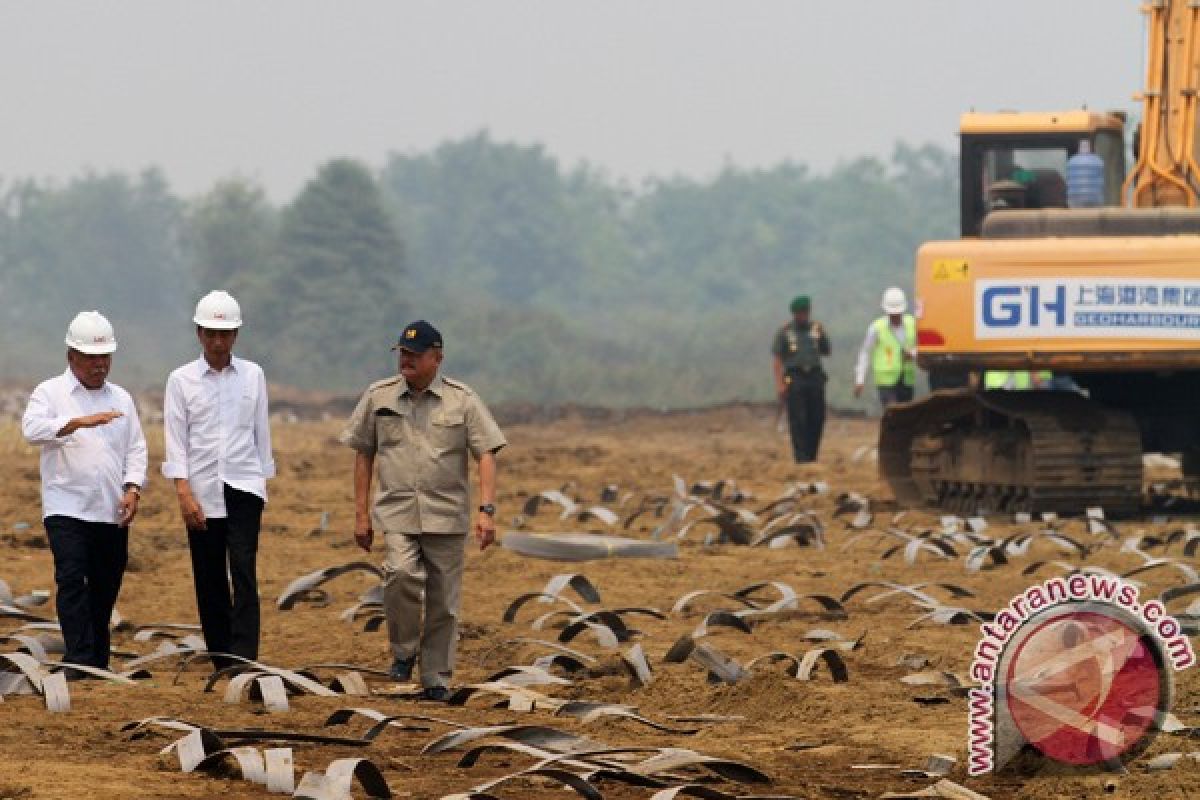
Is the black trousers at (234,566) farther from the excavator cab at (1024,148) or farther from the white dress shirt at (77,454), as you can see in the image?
the excavator cab at (1024,148)

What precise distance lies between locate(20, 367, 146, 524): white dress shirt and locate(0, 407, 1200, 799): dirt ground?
80cm

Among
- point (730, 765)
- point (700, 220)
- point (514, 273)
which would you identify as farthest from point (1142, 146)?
point (700, 220)

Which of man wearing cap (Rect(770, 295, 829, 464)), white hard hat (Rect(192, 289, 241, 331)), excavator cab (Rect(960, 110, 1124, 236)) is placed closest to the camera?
white hard hat (Rect(192, 289, 241, 331))

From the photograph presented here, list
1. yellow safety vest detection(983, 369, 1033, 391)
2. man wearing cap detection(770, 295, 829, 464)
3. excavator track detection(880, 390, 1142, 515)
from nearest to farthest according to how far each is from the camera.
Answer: excavator track detection(880, 390, 1142, 515)
yellow safety vest detection(983, 369, 1033, 391)
man wearing cap detection(770, 295, 829, 464)

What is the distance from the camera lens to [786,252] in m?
119

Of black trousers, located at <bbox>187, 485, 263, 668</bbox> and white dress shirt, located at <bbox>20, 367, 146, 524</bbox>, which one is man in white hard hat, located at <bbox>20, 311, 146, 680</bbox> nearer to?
white dress shirt, located at <bbox>20, 367, 146, 524</bbox>

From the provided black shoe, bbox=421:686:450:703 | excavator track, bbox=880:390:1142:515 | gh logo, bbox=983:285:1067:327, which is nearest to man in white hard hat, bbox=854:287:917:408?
excavator track, bbox=880:390:1142:515

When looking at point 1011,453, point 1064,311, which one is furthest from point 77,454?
point 1011,453

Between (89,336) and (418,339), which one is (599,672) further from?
(89,336)

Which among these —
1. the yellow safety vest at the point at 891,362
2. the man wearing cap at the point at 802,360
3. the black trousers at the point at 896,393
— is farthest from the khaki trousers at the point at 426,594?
the black trousers at the point at 896,393

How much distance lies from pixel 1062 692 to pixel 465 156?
123 metres

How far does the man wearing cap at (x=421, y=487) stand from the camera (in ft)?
33.7

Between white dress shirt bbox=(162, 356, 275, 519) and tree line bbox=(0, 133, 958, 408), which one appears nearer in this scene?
white dress shirt bbox=(162, 356, 275, 519)

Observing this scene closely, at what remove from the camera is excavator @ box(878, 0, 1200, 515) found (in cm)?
1755
